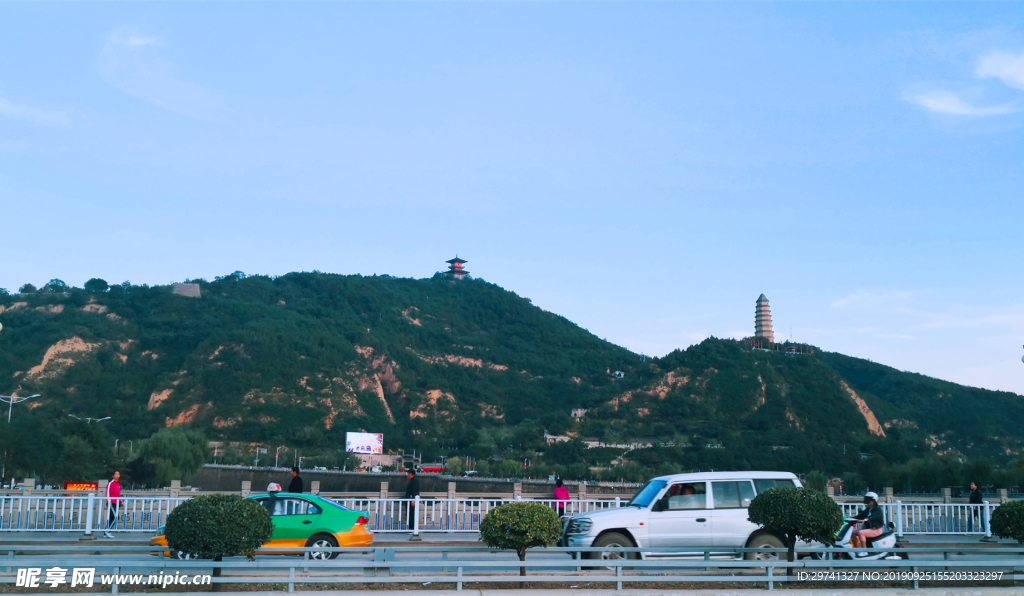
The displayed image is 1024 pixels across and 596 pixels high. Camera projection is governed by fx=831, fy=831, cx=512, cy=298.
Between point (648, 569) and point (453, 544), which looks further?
point (453, 544)

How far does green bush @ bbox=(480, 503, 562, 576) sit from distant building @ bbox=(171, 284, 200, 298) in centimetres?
18929

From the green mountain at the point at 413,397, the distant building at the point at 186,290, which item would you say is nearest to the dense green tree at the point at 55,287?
the green mountain at the point at 413,397

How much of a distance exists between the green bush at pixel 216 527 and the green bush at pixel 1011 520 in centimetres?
1336

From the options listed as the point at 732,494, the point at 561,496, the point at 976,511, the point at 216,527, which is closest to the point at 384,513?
the point at 561,496

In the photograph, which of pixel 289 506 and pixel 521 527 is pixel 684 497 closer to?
pixel 521 527

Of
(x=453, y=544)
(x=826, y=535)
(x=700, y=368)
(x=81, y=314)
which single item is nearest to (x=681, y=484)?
(x=826, y=535)

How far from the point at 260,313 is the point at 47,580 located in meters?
175

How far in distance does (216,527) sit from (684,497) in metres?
8.27

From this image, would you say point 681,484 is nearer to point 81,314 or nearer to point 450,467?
point 450,467

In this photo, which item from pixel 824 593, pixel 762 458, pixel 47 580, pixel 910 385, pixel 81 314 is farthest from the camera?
pixel 910 385

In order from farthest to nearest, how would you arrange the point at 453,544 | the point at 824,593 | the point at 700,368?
1. the point at 700,368
2. the point at 453,544
3. the point at 824,593

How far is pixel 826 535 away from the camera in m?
13.7

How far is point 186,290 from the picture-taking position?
19188cm

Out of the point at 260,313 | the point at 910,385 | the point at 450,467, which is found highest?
the point at 260,313
